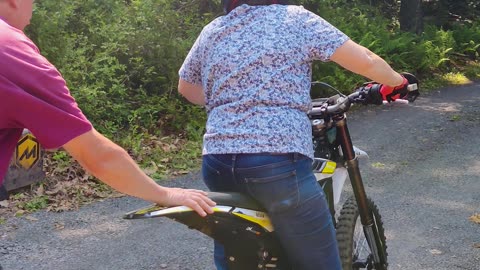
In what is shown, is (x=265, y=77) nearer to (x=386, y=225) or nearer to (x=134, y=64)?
(x=386, y=225)

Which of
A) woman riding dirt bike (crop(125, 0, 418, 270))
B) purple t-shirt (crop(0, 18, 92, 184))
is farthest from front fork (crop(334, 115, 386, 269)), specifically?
purple t-shirt (crop(0, 18, 92, 184))

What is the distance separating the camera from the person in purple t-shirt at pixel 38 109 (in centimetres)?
174

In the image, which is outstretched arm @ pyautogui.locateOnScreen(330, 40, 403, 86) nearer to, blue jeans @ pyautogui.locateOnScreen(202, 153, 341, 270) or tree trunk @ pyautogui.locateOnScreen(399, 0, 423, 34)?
blue jeans @ pyautogui.locateOnScreen(202, 153, 341, 270)

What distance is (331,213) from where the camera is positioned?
3303 mm

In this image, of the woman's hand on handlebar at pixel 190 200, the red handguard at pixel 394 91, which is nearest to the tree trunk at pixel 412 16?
the red handguard at pixel 394 91

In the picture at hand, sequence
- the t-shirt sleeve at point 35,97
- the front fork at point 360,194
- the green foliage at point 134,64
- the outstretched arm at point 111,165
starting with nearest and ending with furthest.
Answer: the t-shirt sleeve at point 35,97, the outstretched arm at point 111,165, the front fork at point 360,194, the green foliage at point 134,64

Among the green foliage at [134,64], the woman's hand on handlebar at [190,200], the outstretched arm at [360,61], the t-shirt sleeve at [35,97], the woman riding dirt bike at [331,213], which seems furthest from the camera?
the green foliage at [134,64]

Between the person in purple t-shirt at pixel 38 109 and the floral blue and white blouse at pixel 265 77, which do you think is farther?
the floral blue and white blouse at pixel 265 77

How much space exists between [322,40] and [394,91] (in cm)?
60

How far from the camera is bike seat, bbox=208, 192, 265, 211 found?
251 centimetres

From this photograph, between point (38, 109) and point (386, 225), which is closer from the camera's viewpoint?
point (38, 109)

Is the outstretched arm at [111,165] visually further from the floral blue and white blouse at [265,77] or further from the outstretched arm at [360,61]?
the outstretched arm at [360,61]

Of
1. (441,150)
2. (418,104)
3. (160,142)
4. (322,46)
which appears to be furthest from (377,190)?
(418,104)

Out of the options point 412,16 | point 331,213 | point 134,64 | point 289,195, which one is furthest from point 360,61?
point 412,16
